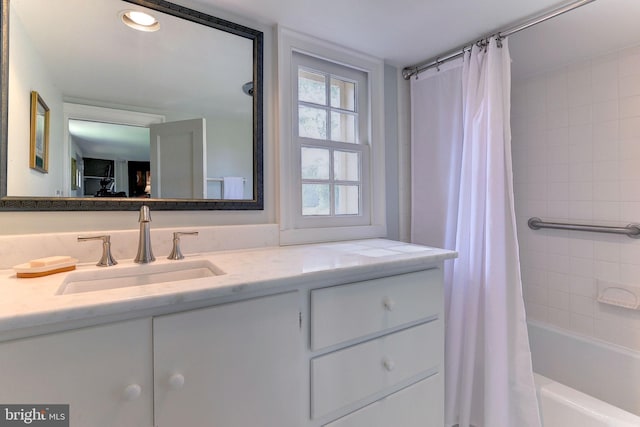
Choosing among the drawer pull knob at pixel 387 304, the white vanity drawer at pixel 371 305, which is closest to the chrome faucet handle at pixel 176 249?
the white vanity drawer at pixel 371 305

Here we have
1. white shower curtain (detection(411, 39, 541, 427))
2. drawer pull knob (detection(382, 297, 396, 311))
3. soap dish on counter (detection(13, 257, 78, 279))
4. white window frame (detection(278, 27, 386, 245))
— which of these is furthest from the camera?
white window frame (detection(278, 27, 386, 245))

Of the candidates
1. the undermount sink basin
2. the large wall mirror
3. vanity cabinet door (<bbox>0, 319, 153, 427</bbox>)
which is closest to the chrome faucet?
the undermount sink basin

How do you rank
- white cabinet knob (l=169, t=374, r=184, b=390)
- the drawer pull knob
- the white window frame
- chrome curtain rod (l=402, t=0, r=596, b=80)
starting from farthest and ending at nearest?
the white window frame
chrome curtain rod (l=402, t=0, r=596, b=80)
the drawer pull knob
white cabinet knob (l=169, t=374, r=184, b=390)

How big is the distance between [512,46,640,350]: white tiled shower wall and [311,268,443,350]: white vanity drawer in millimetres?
1392

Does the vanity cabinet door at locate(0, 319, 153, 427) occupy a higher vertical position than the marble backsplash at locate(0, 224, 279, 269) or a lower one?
lower

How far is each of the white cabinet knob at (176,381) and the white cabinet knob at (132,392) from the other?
0.07 m

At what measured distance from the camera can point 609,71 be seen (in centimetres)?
182

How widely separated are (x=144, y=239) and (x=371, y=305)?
86 cm

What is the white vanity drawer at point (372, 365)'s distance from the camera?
0.96 m

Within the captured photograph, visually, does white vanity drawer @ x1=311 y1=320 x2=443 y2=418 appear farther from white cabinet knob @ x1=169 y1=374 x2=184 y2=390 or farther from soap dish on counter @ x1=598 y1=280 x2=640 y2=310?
soap dish on counter @ x1=598 y1=280 x2=640 y2=310

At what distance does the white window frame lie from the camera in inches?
58.9

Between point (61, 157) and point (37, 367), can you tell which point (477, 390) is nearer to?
point (37, 367)

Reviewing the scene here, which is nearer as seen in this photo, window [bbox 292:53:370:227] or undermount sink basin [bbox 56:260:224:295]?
undermount sink basin [bbox 56:260:224:295]
